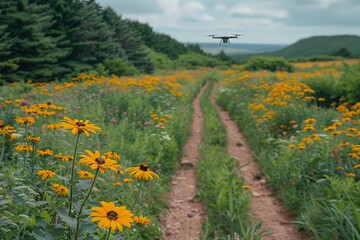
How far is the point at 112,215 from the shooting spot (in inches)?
65.4

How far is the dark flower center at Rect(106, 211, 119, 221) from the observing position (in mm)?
1645

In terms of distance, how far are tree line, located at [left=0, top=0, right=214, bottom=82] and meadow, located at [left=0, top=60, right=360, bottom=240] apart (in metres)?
7.94

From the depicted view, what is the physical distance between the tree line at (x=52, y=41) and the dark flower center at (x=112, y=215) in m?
14.7

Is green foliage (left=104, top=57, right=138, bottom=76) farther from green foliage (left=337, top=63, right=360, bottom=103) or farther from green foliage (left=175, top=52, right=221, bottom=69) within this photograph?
green foliage (left=175, top=52, right=221, bottom=69)

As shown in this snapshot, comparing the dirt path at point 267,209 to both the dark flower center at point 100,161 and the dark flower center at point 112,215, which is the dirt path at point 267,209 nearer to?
the dark flower center at point 100,161

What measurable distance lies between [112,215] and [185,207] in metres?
3.78

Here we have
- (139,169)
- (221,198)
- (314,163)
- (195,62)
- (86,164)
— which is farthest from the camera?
(195,62)

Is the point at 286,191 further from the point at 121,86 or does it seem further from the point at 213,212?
the point at 121,86

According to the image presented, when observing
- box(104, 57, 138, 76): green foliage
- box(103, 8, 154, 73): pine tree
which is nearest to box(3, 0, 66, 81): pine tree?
box(104, 57, 138, 76): green foliage

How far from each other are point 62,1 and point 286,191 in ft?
62.8

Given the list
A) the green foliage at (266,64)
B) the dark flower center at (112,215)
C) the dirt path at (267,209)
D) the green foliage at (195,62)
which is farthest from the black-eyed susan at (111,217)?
the green foliage at (195,62)

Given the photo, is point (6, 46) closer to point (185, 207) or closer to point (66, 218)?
point (185, 207)

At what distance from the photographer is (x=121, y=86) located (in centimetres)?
1066

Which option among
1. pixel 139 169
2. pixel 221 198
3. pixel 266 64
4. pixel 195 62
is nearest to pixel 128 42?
pixel 266 64
